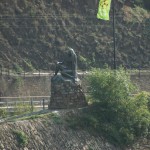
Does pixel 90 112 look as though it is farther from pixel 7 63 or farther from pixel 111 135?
pixel 7 63

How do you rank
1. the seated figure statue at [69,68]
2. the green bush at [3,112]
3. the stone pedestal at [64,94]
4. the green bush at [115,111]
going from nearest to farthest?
1. the stone pedestal at [64,94]
2. the green bush at [115,111]
3. the seated figure statue at [69,68]
4. the green bush at [3,112]

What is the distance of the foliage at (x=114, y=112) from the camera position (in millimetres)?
54875

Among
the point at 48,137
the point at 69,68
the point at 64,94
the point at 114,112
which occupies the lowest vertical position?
the point at 48,137

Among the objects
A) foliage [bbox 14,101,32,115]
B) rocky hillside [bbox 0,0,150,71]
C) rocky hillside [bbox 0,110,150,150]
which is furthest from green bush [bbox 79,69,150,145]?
rocky hillside [bbox 0,0,150,71]

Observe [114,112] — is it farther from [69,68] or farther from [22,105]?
[22,105]

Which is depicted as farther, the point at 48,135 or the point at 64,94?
the point at 64,94

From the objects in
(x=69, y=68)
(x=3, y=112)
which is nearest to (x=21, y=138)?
(x=69, y=68)

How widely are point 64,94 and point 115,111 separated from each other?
299cm

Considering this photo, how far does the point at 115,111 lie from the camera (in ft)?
182

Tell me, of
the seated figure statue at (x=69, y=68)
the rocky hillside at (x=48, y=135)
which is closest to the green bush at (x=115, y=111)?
the rocky hillside at (x=48, y=135)

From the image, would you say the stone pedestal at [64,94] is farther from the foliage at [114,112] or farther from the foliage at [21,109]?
the foliage at [21,109]

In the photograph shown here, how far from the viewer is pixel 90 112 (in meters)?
55.7

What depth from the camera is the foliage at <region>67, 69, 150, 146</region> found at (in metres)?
54.9

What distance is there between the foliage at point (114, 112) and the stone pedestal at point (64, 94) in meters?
0.89
